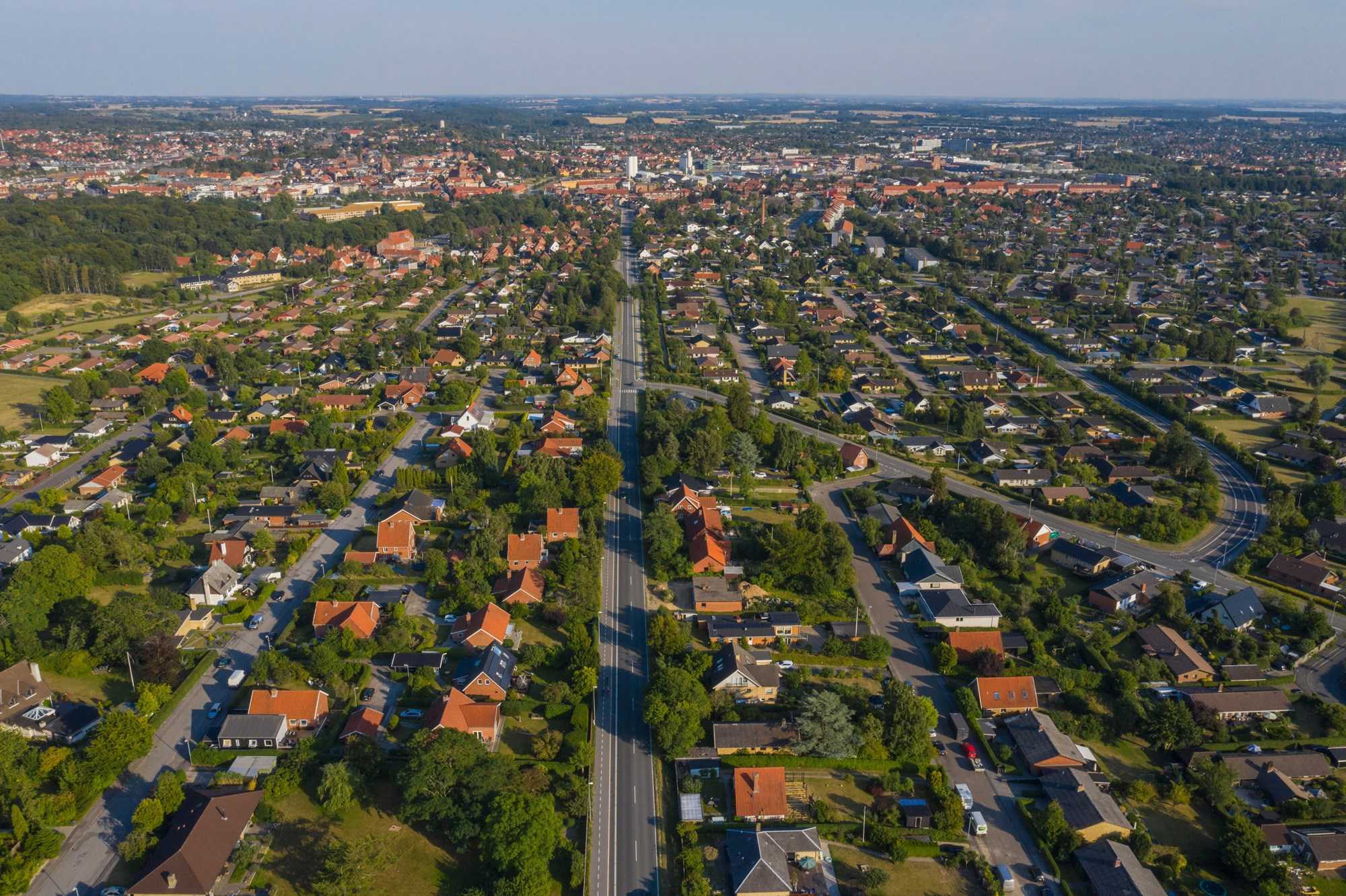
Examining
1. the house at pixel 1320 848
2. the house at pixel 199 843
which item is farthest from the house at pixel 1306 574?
the house at pixel 199 843

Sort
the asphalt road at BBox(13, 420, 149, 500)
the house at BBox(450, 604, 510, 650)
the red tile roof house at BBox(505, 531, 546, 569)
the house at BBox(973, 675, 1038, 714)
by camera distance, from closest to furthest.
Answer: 1. the house at BBox(973, 675, 1038, 714)
2. the house at BBox(450, 604, 510, 650)
3. the red tile roof house at BBox(505, 531, 546, 569)
4. the asphalt road at BBox(13, 420, 149, 500)

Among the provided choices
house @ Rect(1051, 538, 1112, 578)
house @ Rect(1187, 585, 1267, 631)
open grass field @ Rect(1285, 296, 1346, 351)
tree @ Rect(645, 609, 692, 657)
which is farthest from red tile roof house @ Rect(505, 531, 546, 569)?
open grass field @ Rect(1285, 296, 1346, 351)

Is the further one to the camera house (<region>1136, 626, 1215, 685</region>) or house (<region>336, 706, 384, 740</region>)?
house (<region>1136, 626, 1215, 685</region>)

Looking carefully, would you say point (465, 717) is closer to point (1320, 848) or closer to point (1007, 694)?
point (1007, 694)

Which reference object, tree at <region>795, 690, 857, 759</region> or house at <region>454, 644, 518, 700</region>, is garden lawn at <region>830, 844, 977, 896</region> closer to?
tree at <region>795, 690, 857, 759</region>

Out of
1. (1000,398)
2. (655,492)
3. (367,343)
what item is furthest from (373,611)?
(1000,398)

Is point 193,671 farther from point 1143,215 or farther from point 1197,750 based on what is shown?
point 1143,215

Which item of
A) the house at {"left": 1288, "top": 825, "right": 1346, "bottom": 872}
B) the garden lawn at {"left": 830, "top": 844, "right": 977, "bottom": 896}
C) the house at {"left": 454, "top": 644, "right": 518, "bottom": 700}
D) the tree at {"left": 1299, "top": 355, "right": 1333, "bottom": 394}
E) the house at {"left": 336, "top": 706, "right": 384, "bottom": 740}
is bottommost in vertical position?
the garden lawn at {"left": 830, "top": 844, "right": 977, "bottom": 896}
